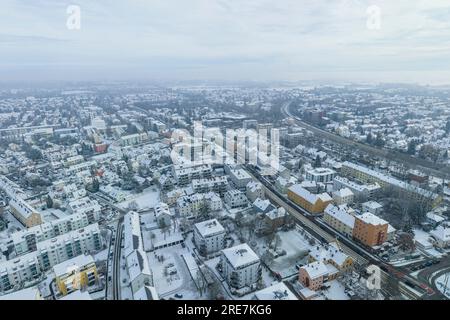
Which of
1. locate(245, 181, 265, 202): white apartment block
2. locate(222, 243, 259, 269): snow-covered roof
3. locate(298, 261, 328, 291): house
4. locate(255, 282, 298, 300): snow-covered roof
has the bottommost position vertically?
locate(298, 261, 328, 291): house

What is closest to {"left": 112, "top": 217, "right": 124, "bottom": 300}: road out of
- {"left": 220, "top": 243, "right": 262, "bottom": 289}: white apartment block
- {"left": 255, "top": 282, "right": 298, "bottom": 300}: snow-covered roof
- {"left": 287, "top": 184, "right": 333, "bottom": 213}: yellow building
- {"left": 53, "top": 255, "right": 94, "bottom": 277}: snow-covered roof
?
{"left": 53, "top": 255, "right": 94, "bottom": 277}: snow-covered roof

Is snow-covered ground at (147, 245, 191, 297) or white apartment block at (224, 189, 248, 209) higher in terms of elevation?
white apartment block at (224, 189, 248, 209)

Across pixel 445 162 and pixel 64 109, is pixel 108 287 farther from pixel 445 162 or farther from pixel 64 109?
pixel 64 109

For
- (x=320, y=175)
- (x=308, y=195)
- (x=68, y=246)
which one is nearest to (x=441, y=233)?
(x=308, y=195)

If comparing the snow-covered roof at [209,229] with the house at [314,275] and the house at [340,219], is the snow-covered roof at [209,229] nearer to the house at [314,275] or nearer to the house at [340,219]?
the house at [314,275]

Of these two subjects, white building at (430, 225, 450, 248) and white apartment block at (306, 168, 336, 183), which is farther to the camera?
white apartment block at (306, 168, 336, 183)

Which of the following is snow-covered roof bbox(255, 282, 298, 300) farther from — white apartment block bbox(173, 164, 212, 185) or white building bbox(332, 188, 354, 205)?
white apartment block bbox(173, 164, 212, 185)

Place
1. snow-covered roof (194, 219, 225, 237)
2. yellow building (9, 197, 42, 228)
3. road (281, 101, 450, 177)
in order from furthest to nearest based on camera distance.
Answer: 1. road (281, 101, 450, 177)
2. yellow building (9, 197, 42, 228)
3. snow-covered roof (194, 219, 225, 237)
